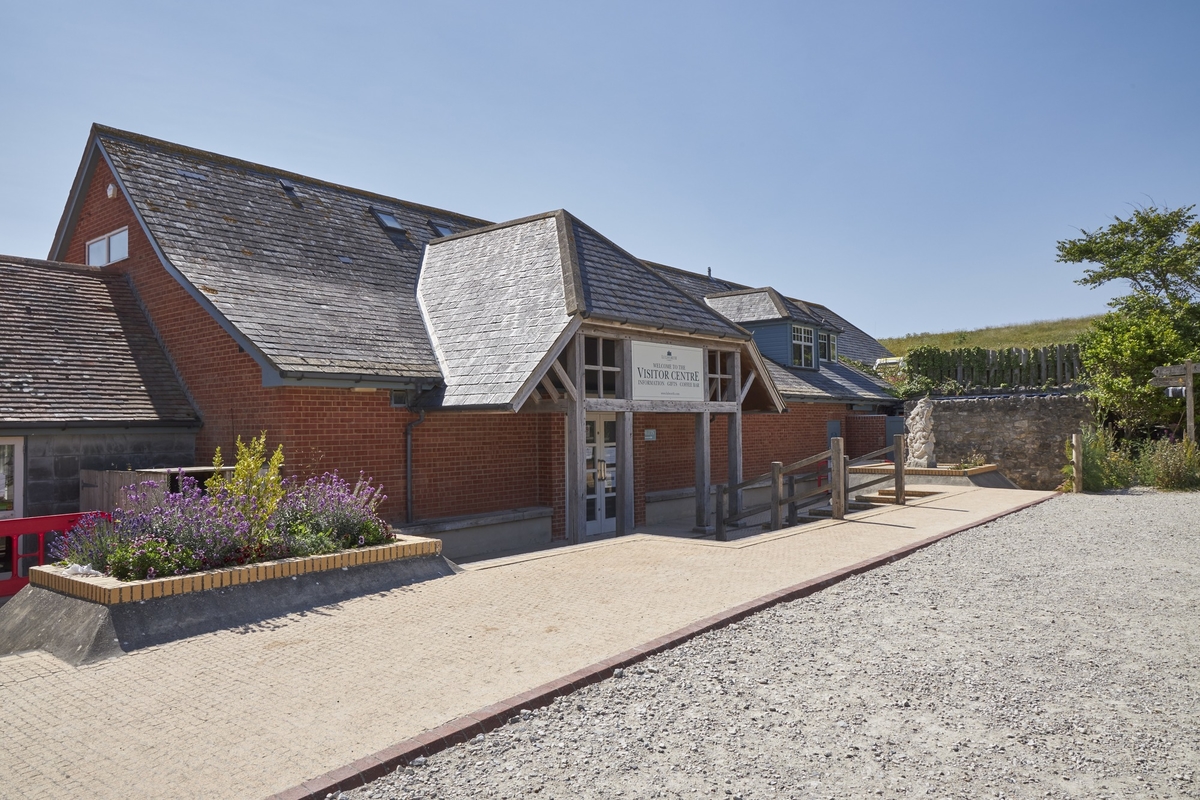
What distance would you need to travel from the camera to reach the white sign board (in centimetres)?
1352

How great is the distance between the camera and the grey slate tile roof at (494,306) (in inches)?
461

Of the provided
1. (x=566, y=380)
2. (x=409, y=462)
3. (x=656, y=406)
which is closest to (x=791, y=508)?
(x=656, y=406)

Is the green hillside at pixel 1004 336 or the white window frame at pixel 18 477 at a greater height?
the green hillside at pixel 1004 336

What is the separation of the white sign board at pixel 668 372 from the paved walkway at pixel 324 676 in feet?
A: 14.6

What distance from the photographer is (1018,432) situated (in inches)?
777

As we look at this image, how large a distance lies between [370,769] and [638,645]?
2.60 metres

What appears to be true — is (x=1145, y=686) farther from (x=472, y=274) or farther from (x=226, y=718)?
(x=472, y=274)

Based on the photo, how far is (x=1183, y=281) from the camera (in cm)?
3073

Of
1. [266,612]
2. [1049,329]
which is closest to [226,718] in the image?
[266,612]

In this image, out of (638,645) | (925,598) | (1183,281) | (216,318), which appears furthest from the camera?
(1183,281)

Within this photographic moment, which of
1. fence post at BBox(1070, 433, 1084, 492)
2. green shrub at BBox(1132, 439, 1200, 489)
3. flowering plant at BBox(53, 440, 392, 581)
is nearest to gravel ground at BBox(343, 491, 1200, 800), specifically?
flowering plant at BBox(53, 440, 392, 581)

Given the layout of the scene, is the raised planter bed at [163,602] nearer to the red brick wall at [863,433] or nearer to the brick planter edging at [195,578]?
the brick planter edging at [195,578]

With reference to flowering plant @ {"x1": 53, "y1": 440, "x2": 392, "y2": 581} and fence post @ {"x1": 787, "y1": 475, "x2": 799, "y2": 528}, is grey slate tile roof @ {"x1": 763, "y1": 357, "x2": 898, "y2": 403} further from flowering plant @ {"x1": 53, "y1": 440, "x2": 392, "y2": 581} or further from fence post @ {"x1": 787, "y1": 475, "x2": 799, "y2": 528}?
flowering plant @ {"x1": 53, "y1": 440, "x2": 392, "y2": 581}

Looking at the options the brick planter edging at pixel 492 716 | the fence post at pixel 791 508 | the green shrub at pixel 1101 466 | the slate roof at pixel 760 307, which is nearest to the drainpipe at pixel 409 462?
the brick planter edging at pixel 492 716
